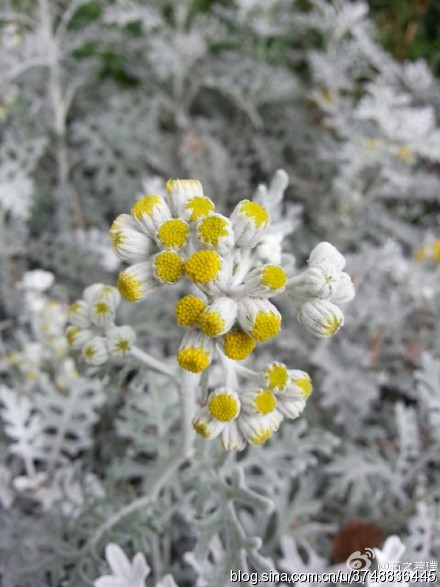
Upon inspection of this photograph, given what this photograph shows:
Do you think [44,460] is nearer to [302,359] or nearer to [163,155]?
[302,359]

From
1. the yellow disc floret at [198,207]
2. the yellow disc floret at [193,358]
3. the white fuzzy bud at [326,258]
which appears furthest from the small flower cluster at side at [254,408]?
the yellow disc floret at [198,207]

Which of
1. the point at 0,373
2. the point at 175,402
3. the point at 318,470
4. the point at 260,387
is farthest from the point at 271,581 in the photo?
the point at 0,373

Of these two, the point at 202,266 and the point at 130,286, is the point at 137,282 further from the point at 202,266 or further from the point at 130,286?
the point at 202,266

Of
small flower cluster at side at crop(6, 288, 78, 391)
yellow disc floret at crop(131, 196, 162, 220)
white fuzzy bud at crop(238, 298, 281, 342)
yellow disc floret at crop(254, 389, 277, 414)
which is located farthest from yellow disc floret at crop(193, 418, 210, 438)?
small flower cluster at side at crop(6, 288, 78, 391)

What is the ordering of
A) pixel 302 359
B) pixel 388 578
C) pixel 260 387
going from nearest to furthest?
pixel 260 387 < pixel 388 578 < pixel 302 359

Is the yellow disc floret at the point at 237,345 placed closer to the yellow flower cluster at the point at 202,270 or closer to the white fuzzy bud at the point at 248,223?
the yellow flower cluster at the point at 202,270

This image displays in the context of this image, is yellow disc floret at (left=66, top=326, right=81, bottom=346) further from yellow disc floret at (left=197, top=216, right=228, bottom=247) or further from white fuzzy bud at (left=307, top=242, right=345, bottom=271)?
white fuzzy bud at (left=307, top=242, right=345, bottom=271)

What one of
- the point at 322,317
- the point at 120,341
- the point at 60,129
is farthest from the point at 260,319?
the point at 60,129
